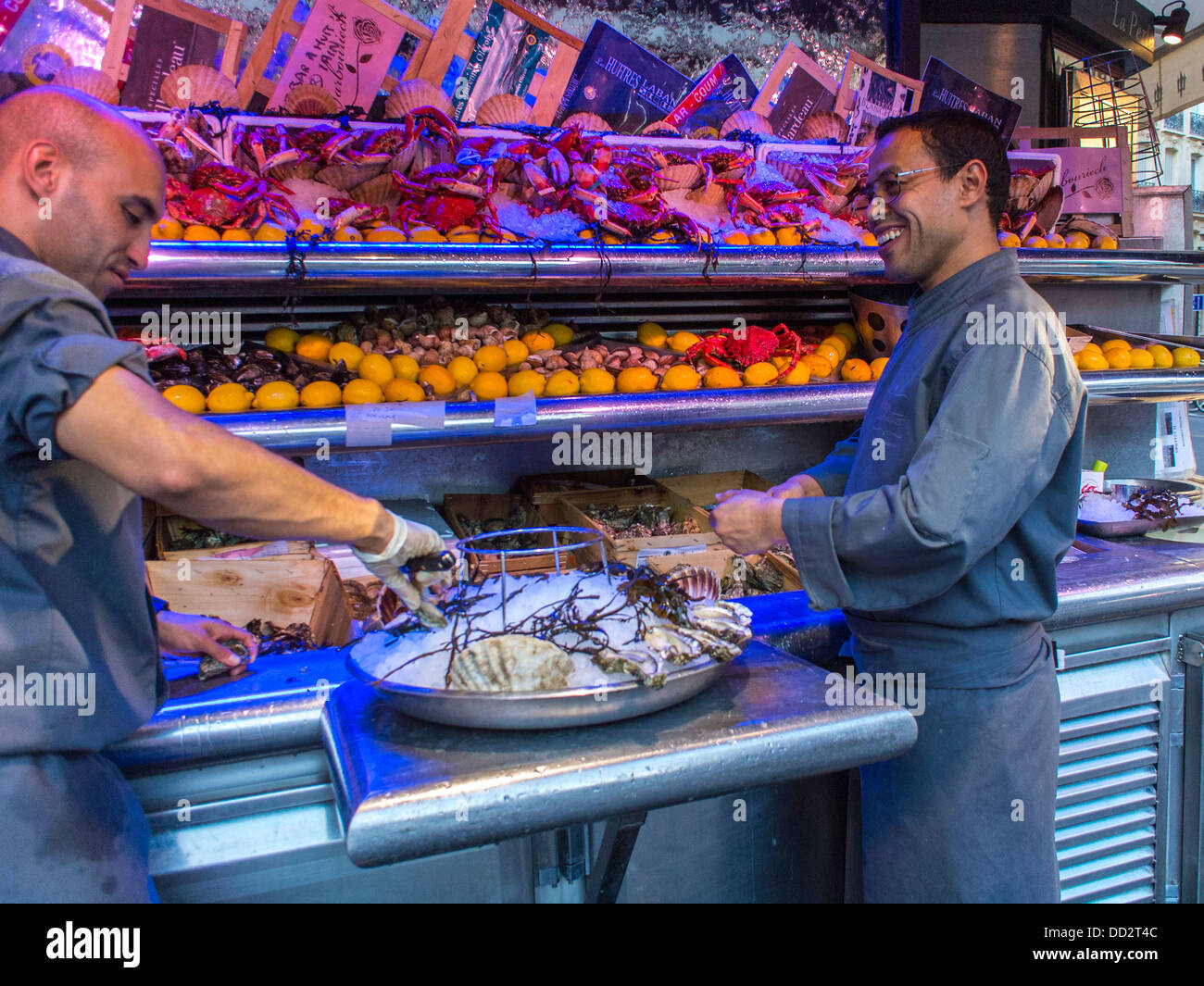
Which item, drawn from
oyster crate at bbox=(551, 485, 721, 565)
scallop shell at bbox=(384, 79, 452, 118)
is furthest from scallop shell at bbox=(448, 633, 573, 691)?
scallop shell at bbox=(384, 79, 452, 118)

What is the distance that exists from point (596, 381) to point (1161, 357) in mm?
2661

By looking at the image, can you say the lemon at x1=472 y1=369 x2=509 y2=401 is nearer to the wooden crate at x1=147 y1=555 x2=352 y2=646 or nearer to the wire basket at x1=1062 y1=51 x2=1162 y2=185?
the wooden crate at x1=147 y1=555 x2=352 y2=646

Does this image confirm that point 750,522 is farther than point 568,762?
Yes

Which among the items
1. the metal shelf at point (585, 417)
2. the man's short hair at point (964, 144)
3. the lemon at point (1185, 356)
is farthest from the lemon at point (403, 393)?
the lemon at point (1185, 356)

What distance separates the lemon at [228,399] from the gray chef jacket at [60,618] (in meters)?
1.00

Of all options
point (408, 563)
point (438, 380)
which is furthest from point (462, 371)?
point (408, 563)

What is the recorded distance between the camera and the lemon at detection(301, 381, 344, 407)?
253cm

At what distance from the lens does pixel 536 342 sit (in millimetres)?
3064

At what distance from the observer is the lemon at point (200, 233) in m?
2.38

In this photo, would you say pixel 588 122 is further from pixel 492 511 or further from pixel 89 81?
pixel 89 81

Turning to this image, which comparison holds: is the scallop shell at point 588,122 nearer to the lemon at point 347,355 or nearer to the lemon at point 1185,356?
the lemon at point 347,355
